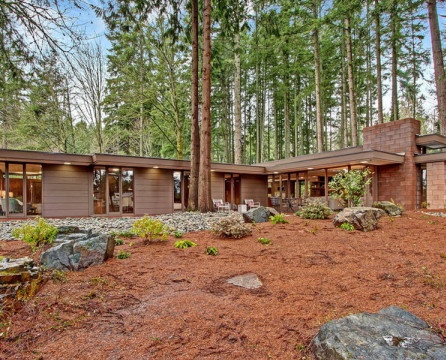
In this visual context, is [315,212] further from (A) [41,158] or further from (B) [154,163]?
(A) [41,158]

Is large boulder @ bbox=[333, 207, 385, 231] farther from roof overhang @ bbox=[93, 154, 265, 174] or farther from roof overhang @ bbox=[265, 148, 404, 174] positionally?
roof overhang @ bbox=[93, 154, 265, 174]

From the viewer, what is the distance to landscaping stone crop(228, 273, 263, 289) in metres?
3.12

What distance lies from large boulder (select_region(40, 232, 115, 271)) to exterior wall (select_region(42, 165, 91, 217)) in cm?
739

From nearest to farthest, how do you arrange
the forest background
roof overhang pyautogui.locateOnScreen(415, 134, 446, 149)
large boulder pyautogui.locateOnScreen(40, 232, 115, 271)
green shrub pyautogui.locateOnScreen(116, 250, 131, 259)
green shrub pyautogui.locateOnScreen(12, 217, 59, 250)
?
large boulder pyautogui.locateOnScreen(40, 232, 115, 271), green shrub pyautogui.locateOnScreen(116, 250, 131, 259), green shrub pyautogui.locateOnScreen(12, 217, 59, 250), the forest background, roof overhang pyautogui.locateOnScreen(415, 134, 446, 149)

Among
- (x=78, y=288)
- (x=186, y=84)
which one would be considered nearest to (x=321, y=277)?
(x=78, y=288)

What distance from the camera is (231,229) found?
208 inches

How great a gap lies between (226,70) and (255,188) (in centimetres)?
1009

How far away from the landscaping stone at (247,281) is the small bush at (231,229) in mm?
1875

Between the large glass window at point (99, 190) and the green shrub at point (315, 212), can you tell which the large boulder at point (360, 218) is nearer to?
the green shrub at point (315, 212)

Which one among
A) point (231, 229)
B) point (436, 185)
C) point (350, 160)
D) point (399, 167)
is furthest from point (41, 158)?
point (436, 185)

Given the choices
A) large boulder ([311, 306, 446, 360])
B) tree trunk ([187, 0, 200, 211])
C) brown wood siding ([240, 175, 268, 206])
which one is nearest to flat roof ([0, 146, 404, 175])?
brown wood siding ([240, 175, 268, 206])

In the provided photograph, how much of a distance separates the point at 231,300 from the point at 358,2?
A: 13328 mm

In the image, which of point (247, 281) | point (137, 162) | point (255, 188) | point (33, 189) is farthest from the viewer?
point (255, 188)

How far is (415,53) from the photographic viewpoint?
15.5m
